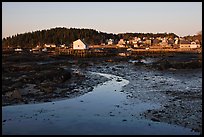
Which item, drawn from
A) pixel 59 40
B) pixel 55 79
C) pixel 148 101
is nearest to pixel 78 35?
pixel 59 40

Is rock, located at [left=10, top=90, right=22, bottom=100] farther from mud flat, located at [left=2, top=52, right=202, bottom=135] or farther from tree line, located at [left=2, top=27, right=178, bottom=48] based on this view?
tree line, located at [left=2, top=27, right=178, bottom=48]

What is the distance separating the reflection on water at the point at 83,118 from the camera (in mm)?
12953

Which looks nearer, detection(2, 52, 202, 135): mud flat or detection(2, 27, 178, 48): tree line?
detection(2, 52, 202, 135): mud flat

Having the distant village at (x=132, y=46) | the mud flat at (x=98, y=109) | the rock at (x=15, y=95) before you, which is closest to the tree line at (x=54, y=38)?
the distant village at (x=132, y=46)

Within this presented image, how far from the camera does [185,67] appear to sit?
4600cm

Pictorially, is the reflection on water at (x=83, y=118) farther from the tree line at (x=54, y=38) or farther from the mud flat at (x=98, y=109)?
the tree line at (x=54, y=38)

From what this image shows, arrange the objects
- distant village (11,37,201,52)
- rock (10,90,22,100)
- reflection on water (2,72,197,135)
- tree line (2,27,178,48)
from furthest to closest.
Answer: tree line (2,27,178,48), distant village (11,37,201,52), rock (10,90,22,100), reflection on water (2,72,197,135)

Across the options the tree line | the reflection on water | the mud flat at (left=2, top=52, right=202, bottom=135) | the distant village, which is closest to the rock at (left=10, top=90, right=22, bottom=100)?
the mud flat at (left=2, top=52, right=202, bottom=135)

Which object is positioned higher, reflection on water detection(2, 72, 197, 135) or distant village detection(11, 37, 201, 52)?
distant village detection(11, 37, 201, 52)

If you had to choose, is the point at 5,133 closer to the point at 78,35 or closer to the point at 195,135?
the point at 195,135

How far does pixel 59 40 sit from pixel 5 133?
13409 centimetres

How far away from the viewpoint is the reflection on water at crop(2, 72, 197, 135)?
510 inches

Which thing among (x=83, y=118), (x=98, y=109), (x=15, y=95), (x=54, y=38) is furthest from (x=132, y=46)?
(x=83, y=118)

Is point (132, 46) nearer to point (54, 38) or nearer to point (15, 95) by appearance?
point (54, 38)
